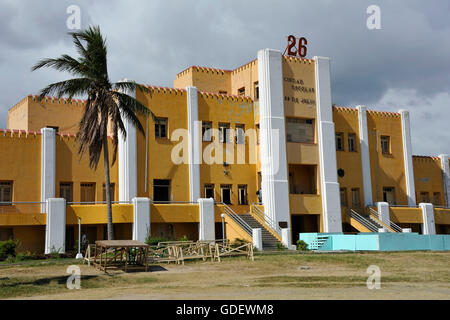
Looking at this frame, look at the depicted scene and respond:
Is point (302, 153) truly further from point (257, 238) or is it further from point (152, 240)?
point (152, 240)

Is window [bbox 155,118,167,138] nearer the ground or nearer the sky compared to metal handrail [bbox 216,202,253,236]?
nearer the sky

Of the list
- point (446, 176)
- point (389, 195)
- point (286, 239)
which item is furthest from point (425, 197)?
point (286, 239)

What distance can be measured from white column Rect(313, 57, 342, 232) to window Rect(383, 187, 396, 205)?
8.02 m

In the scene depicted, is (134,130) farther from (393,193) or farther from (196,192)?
(393,193)

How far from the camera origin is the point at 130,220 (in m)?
34.7

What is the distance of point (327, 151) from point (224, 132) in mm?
8136

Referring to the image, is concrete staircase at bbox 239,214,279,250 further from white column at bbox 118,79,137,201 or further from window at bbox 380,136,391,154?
window at bbox 380,136,391,154

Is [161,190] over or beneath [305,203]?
over

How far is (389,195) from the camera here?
47875 mm

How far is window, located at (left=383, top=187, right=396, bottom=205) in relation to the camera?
47.6 m

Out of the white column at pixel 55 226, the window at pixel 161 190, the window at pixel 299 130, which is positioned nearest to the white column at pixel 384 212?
the window at pixel 299 130

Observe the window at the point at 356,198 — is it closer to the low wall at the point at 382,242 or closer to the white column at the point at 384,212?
the white column at the point at 384,212

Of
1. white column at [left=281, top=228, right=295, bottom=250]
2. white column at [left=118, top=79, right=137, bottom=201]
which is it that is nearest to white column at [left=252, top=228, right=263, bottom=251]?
white column at [left=281, top=228, right=295, bottom=250]

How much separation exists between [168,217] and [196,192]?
3523mm
